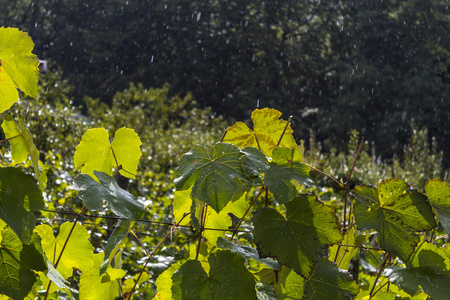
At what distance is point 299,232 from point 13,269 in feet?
1.24

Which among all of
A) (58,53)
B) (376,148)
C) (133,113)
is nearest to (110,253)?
(133,113)

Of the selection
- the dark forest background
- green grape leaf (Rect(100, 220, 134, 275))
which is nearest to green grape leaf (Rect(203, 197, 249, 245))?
green grape leaf (Rect(100, 220, 134, 275))

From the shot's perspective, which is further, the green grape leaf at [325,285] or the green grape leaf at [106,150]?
the green grape leaf at [106,150]

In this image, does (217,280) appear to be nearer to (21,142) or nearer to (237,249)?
(237,249)

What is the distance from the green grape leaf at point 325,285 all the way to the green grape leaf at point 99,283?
0.37 metres

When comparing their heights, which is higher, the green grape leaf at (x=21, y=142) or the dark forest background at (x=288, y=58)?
the dark forest background at (x=288, y=58)

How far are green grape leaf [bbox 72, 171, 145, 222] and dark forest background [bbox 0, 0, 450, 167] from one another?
1649cm

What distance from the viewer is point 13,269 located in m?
0.67

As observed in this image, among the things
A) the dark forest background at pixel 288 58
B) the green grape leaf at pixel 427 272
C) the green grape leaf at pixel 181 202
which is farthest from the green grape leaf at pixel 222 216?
the dark forest background at pixel 288 58

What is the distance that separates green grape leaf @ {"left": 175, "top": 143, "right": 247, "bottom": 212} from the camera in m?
0.66

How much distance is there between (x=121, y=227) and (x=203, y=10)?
19.6 m

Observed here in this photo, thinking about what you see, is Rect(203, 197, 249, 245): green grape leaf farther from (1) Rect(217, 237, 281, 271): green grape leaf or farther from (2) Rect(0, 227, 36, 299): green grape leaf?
(2) Rect(0, 227, 36, 299): green grape leaf

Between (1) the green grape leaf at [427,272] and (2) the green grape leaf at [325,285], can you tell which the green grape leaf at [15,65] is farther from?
(1) the green grape leaf at [427,272]

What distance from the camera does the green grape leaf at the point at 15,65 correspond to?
2.20ft
